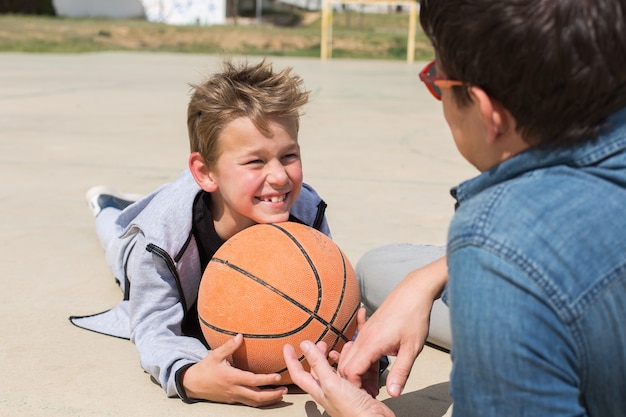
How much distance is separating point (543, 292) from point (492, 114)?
355 mm

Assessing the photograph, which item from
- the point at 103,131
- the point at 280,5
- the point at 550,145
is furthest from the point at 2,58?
the point at 280,5

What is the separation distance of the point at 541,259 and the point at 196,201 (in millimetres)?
1897

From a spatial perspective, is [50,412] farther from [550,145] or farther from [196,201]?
[550,145]

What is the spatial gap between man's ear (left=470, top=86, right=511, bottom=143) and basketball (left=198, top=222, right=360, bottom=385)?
47.0 inches

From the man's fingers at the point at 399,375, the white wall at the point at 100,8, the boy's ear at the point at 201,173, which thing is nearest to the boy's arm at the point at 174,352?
the boy's ear at the point at 201,173

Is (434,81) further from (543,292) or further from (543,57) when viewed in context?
(543,292)

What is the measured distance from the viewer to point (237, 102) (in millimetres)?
2945

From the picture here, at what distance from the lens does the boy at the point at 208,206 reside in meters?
2.90

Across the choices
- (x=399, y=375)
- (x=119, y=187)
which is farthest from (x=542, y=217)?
(x=119, y=187)

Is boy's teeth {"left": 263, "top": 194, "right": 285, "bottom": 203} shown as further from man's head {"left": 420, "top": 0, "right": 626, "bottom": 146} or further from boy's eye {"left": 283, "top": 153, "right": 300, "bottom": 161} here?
man's head {"left": 420, "top": 0, "right": 626, "bottom": 146}

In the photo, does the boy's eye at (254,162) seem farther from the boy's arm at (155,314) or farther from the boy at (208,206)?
the boy's arm at (155,314)

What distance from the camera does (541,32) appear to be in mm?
1473

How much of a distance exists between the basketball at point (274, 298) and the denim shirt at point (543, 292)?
3.78 feet

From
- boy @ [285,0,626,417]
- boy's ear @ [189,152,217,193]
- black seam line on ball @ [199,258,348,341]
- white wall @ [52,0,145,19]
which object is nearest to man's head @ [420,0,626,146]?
boy @ [285,0,626,417]
